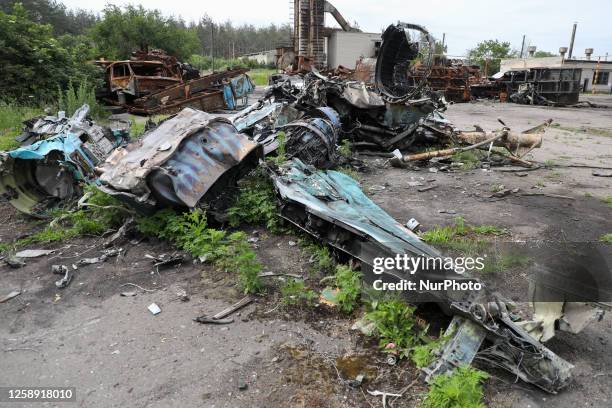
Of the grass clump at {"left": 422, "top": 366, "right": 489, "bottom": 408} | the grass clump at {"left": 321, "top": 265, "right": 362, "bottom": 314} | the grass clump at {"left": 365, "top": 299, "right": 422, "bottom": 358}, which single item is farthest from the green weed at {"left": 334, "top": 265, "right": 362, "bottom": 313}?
the grass clump at {"left": 422, "top": 366, "right": 489, "bottom": 408}

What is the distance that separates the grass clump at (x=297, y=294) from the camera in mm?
3529

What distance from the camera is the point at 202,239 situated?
14.4 ft

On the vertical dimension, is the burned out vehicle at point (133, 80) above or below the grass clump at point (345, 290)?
above

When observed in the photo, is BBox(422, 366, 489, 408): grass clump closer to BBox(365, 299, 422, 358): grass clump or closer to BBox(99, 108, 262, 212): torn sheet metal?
BBox(365, 299, 422, 358): grass clump

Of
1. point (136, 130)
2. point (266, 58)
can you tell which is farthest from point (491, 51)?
point (136, 130)

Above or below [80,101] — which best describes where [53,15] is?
above

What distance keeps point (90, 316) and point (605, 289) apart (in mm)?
3908

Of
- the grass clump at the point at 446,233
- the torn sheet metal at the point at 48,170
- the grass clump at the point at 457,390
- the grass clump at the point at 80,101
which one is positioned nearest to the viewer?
the grass clump at the point at 457,390

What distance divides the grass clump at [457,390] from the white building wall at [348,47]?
116 ft

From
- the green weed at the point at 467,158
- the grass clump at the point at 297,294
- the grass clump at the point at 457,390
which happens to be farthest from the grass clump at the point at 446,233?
the green weed at the point at 467,158

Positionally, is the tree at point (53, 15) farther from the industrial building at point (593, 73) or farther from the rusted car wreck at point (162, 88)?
the industrial building at point (593, 73)

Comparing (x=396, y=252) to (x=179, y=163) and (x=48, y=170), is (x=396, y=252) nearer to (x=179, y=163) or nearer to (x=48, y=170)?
(x=179, y=163)

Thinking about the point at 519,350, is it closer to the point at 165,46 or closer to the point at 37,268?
the point at 37,268

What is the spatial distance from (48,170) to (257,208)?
3126 mm
